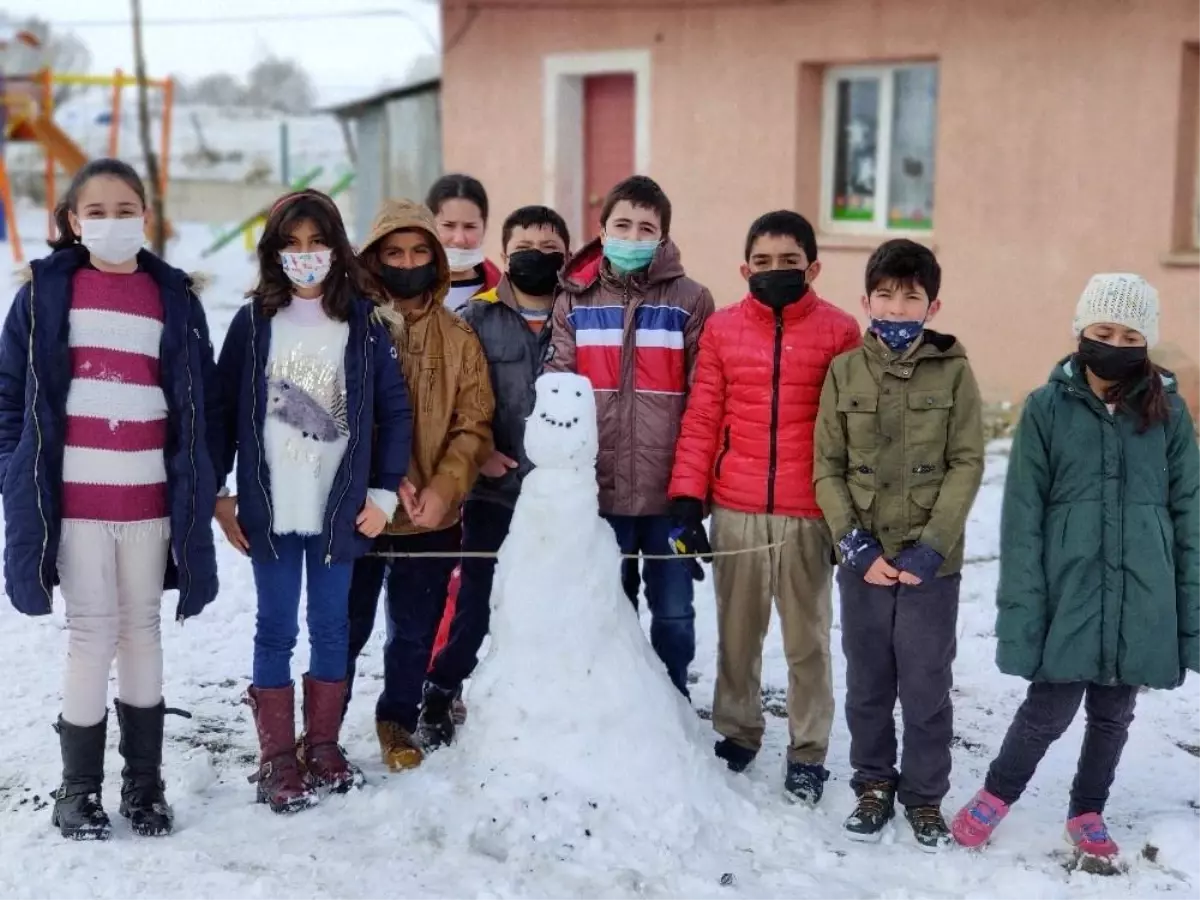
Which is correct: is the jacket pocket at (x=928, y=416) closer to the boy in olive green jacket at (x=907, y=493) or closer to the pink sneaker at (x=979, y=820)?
the boy in olive green jacket at (x=907, y=493)

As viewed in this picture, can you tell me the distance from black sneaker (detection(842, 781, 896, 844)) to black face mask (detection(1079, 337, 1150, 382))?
4.40 ft

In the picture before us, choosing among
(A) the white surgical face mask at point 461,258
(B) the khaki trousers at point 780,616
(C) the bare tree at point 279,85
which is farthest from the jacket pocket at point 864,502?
(C) the bare tree at point 279,85

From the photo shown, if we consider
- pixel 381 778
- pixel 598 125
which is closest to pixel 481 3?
pixel 598 125

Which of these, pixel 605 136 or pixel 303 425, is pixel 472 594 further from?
pixel 605 136

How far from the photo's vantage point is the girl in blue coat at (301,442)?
3.80 m

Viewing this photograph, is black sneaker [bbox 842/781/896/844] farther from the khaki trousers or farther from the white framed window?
the white framed window

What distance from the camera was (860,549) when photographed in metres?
3.66

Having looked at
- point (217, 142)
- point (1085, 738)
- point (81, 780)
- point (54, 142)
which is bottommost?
point (81, 780)

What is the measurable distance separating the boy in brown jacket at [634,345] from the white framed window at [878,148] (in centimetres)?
623

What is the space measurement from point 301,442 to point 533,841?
131 cm

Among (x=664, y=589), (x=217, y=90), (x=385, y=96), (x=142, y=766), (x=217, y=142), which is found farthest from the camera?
(x=217, y=90)

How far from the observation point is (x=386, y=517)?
3.89 metres

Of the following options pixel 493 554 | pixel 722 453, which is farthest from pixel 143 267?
pixel 722 453

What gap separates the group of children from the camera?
11.5 ft
